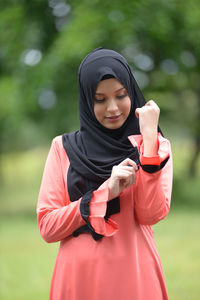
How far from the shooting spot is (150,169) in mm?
1898

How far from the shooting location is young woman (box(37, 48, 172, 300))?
196cm

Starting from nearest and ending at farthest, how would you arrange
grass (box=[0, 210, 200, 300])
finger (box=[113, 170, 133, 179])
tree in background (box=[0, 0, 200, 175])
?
finger (box=[113, 170, 133, 179]), grass (box=[0, 210, 200, 300]), tree in background (box=[0, 0, 200, 175])

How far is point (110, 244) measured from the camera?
2.04 m

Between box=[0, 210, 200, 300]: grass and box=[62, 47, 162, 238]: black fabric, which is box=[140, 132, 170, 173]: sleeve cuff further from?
box=[0, 210, 200, 300]: grass

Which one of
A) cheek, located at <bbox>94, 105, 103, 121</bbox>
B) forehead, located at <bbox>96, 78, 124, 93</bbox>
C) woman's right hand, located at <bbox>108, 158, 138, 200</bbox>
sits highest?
forehead, located at <bbox>96, 78, 124, 93</bbox>

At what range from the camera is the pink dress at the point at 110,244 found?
198 cm

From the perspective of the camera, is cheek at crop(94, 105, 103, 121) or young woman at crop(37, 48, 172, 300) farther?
cheek at crop(94, 105, 103, 121)

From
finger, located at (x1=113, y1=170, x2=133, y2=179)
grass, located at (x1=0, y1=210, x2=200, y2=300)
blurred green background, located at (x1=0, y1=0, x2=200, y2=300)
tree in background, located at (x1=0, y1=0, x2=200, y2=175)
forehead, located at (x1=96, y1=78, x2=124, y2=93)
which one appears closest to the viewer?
finger, located at (x1=113, y1=170, x2=133, y2=179)

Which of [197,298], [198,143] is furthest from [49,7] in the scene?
[197,298]

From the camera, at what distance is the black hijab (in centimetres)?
206

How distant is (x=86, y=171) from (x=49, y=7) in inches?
487

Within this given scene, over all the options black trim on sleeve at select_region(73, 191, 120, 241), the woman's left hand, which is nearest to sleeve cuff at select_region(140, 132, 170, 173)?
the woman's left hand

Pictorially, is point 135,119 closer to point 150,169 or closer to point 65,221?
point 150,169

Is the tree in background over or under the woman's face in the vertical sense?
over
